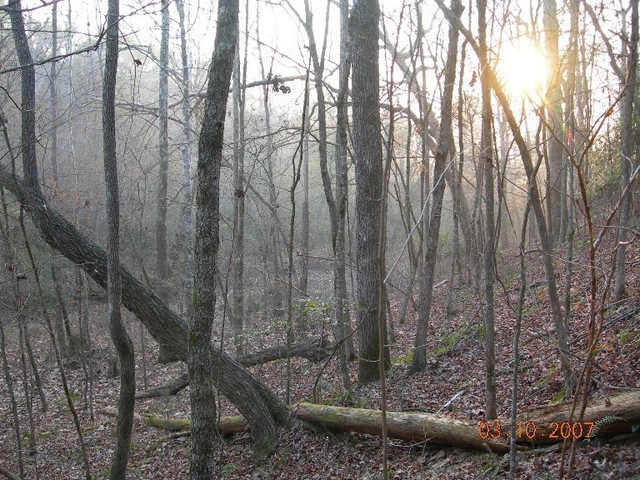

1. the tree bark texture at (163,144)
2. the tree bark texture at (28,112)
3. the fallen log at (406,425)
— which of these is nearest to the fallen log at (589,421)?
the fallen log at (406,425)

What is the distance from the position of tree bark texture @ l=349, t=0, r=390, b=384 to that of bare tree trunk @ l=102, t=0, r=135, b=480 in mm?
3334

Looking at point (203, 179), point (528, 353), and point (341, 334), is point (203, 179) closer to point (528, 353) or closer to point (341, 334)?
point (341, 334)

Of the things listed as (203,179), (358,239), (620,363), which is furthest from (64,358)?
(620,363)

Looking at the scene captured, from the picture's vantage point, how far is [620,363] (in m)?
4.88

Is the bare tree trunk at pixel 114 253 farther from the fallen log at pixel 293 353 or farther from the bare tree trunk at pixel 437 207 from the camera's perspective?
the fallen log at pixel 293 353

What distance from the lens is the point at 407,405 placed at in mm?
6805

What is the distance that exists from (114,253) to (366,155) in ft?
12.6

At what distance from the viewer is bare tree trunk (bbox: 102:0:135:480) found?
570 centimetres

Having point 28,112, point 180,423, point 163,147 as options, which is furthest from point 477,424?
point 163,147

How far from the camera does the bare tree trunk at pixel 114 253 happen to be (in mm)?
5699
